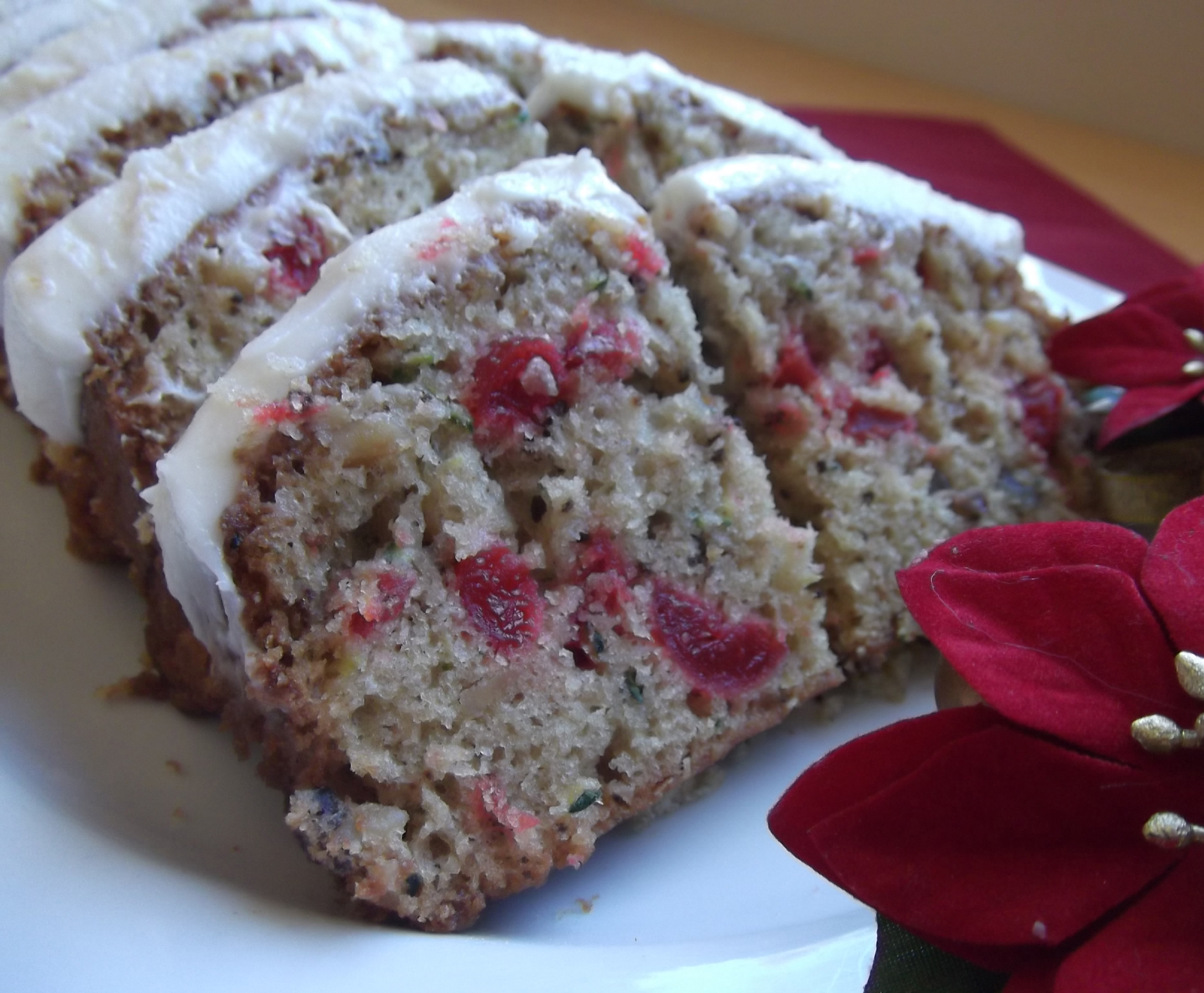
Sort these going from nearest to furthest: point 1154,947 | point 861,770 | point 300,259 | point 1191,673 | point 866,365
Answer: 1. point 1154,947
2. point 1191,673
3. point 861,770
4. point 300,259
5. point 866,365

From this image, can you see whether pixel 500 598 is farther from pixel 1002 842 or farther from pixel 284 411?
pixel 1002 842

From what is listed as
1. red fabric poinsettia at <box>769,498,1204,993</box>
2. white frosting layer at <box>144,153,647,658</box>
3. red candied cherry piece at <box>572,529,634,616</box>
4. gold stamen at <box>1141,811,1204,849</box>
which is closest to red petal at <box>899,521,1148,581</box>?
red fabric poinsettia at <box>769,498,1204,993</box>

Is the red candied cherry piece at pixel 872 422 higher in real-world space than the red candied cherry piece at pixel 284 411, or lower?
lower

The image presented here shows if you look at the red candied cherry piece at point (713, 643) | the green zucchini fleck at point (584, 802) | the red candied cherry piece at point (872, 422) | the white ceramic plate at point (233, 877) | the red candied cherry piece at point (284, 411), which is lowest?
the white ceramic plate at point (233, 877)

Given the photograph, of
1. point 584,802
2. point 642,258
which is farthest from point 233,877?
point 642,258

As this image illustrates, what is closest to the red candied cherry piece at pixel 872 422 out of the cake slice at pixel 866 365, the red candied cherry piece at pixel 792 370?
the cake slice at pixel 866 365

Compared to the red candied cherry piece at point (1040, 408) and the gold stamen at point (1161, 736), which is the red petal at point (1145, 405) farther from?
the gold stamen at point (1161, 736)

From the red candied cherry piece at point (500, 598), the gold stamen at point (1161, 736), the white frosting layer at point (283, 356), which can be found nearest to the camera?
the gold stamen at point (1161, 736)
